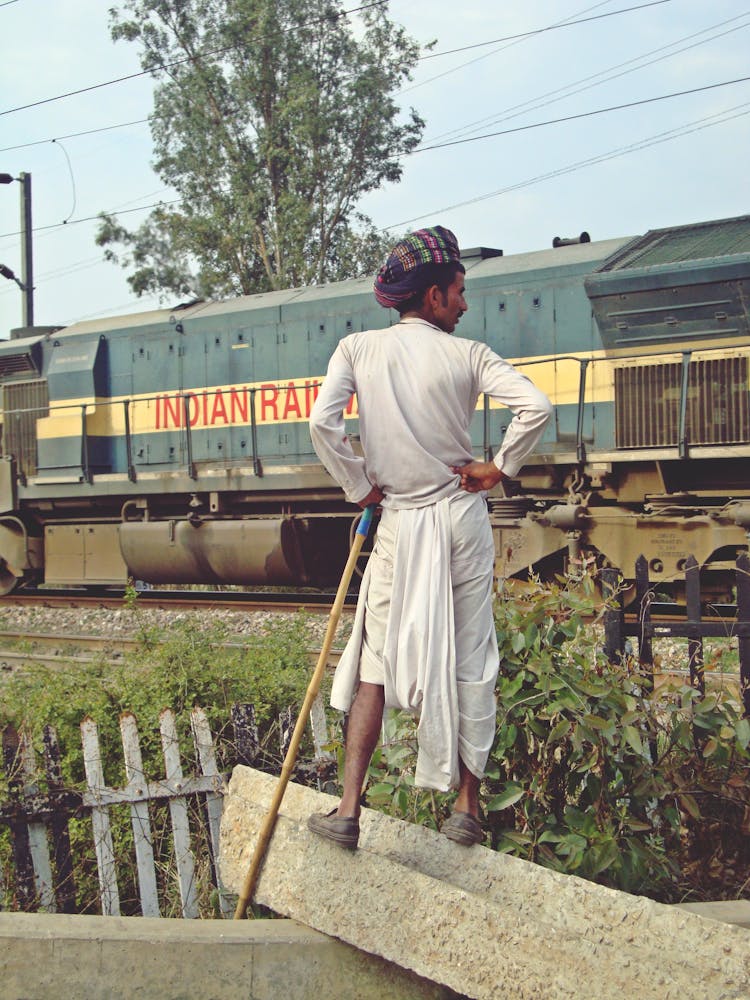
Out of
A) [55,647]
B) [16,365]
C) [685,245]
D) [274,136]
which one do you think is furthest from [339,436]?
[274,136]

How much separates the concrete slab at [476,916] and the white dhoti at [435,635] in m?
0.27

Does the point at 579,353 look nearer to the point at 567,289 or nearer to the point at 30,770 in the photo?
the point at 567,289

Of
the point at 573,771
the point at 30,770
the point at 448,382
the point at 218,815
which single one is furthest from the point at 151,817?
the point at 448,382

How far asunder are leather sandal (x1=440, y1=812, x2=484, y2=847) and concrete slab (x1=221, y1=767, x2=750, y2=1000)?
0.03m

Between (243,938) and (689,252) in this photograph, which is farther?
(689,252)

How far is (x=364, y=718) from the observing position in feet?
10.3

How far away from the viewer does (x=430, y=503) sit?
3.16 meters

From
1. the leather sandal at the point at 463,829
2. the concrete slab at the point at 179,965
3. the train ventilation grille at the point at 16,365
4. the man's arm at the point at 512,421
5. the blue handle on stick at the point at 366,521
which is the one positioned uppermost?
the train ventilation grille at the point at 16,365

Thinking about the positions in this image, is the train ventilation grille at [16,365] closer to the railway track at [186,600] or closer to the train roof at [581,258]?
the train roof at [581,258]

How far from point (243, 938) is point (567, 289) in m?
8.07

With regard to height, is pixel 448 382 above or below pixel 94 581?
above

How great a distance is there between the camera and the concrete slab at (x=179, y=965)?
283 centimetres

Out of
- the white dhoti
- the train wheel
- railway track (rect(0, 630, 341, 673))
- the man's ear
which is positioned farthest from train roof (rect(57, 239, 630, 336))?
the white dhoti

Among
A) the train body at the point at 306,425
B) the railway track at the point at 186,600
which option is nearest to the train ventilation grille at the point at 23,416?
the train body at the point at 306,425
